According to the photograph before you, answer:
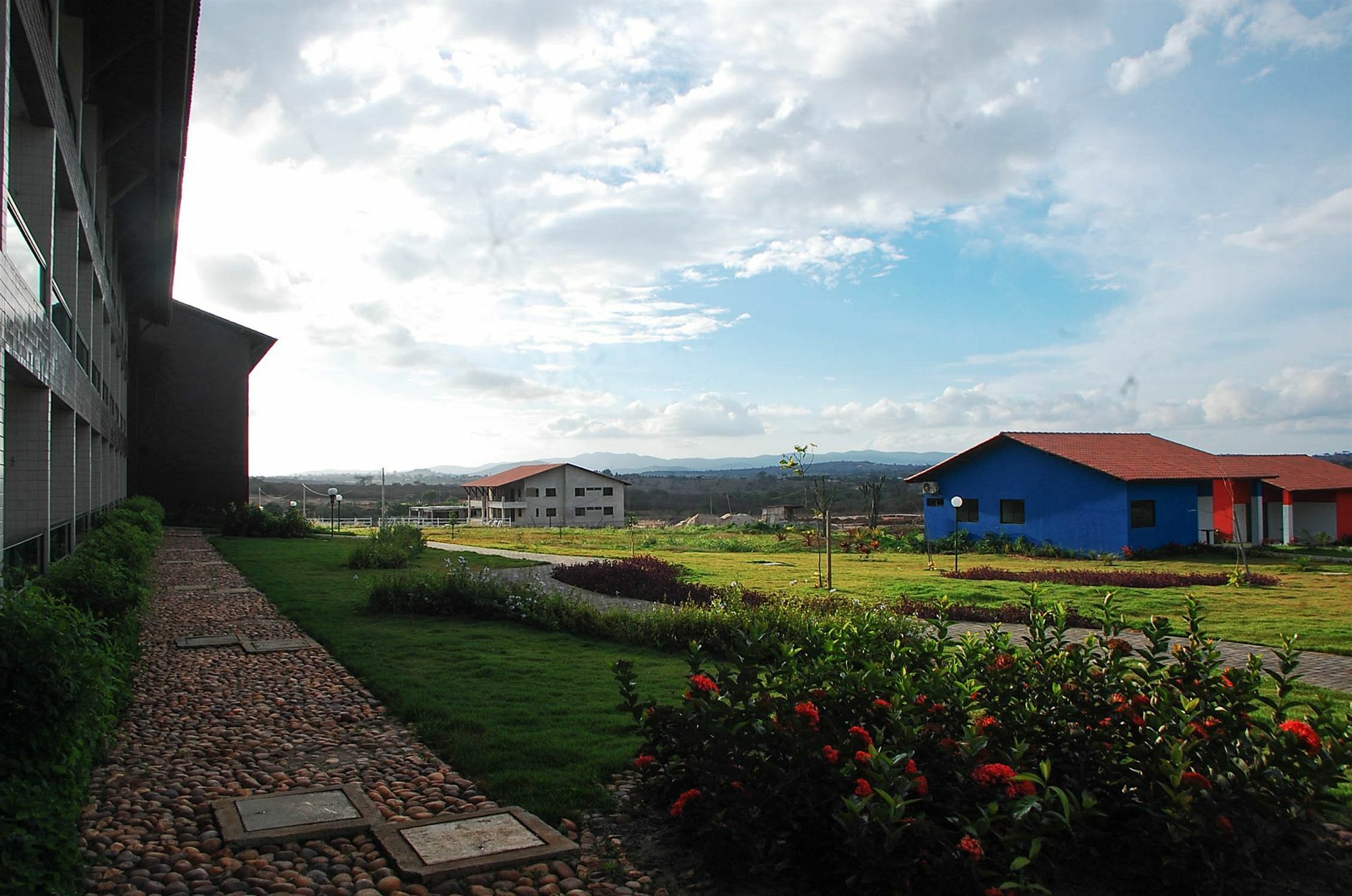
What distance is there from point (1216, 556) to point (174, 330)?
35781mm

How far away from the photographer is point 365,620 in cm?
1102

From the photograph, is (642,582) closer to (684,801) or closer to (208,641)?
(208,641)

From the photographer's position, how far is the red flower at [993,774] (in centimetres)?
346

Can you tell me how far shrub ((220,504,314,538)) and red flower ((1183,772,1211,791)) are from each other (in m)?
31.1

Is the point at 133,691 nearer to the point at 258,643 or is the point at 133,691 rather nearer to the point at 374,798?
the point at 258,643

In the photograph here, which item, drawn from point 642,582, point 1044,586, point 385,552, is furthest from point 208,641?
point 1044,586

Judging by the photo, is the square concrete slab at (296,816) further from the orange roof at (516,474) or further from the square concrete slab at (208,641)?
the orange roof at (516,474)

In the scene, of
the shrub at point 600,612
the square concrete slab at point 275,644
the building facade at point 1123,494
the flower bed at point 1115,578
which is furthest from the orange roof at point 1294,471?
the square concrete slab at point 275,644

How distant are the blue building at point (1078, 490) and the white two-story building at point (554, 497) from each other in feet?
134

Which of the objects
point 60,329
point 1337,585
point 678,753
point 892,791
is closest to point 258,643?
point 60,329

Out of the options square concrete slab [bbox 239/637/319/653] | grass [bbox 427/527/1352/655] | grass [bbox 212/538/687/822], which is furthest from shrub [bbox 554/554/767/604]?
square concrete slab [bbox 239/637/319/653]

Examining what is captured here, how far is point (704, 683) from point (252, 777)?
2730 millimetres

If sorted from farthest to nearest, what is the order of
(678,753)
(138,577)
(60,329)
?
(60,329), (138,577), (678,753)

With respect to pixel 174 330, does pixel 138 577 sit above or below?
below
